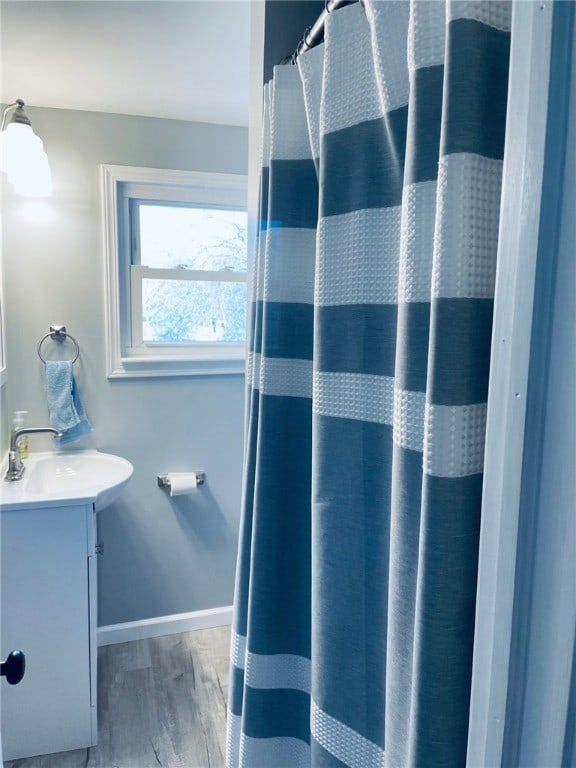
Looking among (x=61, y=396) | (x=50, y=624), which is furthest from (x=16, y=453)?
(x=50, y=624)

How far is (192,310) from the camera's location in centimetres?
228

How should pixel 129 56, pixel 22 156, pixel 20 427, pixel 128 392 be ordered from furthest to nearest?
1. pixel 128 392
2. pixel 20 427
3. pixel 22 156
4. pixel 129 56

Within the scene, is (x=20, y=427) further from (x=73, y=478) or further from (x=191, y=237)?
(x=191, y=237)

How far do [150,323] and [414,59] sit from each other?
5.96ft

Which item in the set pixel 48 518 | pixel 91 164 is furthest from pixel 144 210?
pixel 48 518

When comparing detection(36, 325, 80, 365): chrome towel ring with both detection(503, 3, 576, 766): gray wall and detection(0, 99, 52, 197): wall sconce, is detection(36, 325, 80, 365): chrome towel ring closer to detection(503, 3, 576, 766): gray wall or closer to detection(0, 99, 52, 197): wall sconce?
detection(0, 99, 52, 197): wall sconce

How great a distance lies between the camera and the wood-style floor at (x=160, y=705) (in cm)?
168

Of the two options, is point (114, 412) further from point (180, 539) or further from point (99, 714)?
point (99, 714)

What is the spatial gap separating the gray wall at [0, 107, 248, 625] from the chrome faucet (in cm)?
5

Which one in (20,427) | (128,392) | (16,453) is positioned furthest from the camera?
(128,392)

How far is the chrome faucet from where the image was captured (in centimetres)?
178

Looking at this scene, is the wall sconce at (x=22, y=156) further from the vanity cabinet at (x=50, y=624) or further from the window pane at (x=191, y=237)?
the vanity cabinet at (x=50, y=624)

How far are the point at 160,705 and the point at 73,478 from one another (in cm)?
90

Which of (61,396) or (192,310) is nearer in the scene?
(61,396)
